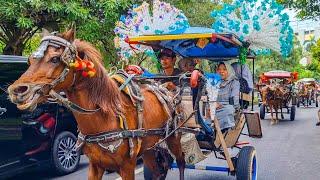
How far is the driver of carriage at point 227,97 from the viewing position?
662cm

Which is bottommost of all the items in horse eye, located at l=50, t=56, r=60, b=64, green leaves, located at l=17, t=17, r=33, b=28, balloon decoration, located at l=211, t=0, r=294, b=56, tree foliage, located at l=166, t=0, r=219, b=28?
horse eye, located at l=50, t=56, r=60, b=64

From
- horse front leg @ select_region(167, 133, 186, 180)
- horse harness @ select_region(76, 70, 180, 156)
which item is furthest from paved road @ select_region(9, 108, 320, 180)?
horse harness @ select_region(76, 70, 180, 156)

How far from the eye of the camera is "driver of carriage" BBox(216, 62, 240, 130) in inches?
261

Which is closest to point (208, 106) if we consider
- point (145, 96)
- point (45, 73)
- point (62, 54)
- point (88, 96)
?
point (145, 96)

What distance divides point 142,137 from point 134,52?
2414mm

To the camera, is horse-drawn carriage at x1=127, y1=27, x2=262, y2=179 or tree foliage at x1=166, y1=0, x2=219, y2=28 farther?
tree foliage at x1=166, y1=0, x2=219, y2=28

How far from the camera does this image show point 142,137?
16.5 ft

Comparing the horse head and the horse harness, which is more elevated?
the horse head

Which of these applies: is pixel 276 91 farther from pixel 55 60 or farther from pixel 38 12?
pixel 55 60

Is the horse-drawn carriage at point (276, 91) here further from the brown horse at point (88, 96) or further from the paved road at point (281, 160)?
the brown horse at point (88, 96)

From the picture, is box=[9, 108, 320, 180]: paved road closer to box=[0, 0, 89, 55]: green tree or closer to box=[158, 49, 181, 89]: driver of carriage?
box=[158, 49, 181, 89]: driver of carriage

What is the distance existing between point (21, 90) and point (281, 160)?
7.02 metres

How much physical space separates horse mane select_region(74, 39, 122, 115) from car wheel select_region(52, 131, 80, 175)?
11.3 feet

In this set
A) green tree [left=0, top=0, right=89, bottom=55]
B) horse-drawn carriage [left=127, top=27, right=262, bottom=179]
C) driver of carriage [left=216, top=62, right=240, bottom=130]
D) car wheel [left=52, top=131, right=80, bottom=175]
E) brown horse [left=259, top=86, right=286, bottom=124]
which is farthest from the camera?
brown horse [left=259, top=86, right=286, bottom=124]
